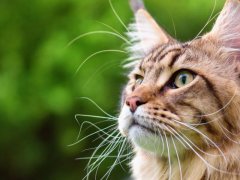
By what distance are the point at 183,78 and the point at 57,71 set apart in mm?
3340

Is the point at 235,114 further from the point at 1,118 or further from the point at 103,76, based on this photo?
the point at 1,118

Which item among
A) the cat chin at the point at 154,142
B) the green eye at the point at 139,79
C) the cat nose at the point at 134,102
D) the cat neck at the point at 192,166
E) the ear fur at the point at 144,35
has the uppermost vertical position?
the ear fur at the point at 144,35

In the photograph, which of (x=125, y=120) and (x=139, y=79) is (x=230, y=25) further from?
(x=125, y=120)

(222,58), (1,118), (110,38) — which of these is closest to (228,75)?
(222,58)

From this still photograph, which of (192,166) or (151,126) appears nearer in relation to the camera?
(151,126)

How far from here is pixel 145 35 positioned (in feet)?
13.4

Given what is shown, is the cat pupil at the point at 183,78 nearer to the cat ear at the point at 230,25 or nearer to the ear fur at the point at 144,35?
the cat ear at the point at 230,25

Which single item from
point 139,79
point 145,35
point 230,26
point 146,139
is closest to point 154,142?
point 146,139

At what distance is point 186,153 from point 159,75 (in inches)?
16.4

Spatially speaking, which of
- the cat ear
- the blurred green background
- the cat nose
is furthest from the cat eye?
the blurred green background

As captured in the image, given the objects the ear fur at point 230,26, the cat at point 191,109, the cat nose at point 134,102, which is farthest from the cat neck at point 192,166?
the ear fur at point 230,26

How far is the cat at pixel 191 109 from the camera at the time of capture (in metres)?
3.26

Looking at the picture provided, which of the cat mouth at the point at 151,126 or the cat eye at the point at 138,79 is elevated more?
the cat eye at the point at 138,79

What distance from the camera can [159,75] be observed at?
348 centimetres
